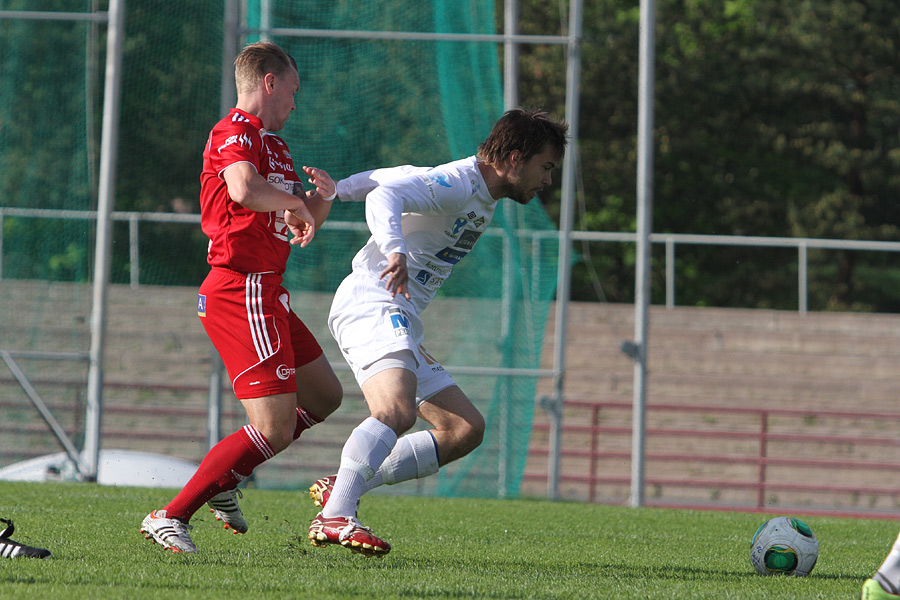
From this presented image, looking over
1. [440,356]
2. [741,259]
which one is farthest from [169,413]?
[741,259]

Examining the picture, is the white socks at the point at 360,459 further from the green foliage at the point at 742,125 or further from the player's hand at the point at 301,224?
the green foliage at the point at 742,125

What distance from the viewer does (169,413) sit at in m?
14.3

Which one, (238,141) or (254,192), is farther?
(238,141)

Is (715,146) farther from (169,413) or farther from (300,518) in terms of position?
(300,518)

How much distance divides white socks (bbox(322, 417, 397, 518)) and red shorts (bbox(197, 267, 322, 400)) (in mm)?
345

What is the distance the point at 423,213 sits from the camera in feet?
14.8

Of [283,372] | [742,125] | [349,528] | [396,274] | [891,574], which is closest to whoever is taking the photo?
[891,574]

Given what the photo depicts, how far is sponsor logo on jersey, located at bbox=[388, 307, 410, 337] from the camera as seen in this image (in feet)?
14.5

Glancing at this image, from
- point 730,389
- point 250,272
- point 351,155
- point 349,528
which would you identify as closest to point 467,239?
point 250,272

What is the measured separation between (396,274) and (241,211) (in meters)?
0.77

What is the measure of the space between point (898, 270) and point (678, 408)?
1442cm

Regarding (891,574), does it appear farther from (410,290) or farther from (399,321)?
(410,290)

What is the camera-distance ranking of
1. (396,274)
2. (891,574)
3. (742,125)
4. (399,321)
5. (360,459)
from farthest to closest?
1. (742,125)
2. (399,321)
3. (360,459)
4. (396,274)
5. (891,574)

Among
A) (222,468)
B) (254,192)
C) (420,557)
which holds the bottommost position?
(420,557)
